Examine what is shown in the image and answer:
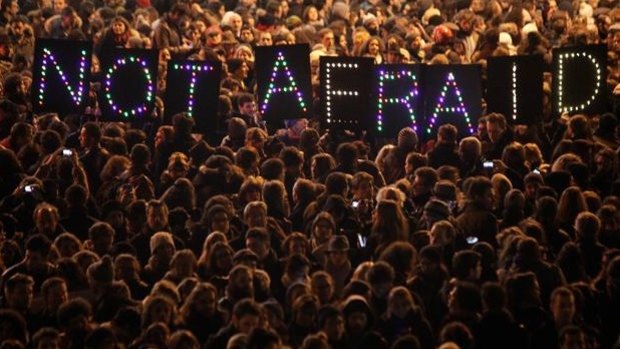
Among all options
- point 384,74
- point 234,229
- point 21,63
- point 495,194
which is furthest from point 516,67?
point 21,63

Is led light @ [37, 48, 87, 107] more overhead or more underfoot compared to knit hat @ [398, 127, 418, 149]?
more overhead

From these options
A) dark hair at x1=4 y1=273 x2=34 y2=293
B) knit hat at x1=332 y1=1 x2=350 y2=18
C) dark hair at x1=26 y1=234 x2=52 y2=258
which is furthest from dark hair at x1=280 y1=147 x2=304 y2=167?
knit hat at x1=332 y1=1 x2=350 y2=18

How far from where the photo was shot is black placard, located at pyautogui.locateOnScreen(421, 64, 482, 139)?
2017cm

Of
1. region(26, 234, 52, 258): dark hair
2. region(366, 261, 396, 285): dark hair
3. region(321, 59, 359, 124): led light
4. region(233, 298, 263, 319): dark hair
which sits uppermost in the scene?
region(321, 59, 359, 124): led light

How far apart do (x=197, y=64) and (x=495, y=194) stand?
456 centimetres

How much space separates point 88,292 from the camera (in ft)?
50.5

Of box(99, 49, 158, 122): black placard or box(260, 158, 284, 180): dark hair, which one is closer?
box(260, 158, 284, 180): dark hair

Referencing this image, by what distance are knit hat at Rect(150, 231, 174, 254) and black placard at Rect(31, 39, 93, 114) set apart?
4.84m

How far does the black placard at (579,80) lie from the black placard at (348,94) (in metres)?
2.20

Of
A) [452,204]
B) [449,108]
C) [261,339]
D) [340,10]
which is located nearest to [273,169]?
[452,204]

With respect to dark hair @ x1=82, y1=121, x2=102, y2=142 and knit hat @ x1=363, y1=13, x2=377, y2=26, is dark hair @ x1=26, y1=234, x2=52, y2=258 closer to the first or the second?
dark hair @ x1=82, y1=121, x2=102, y2=142

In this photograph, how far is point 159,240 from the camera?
15914mm

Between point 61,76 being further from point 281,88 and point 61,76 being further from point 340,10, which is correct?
point 340,10

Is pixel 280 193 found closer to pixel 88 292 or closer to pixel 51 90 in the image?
pixel 88 292
